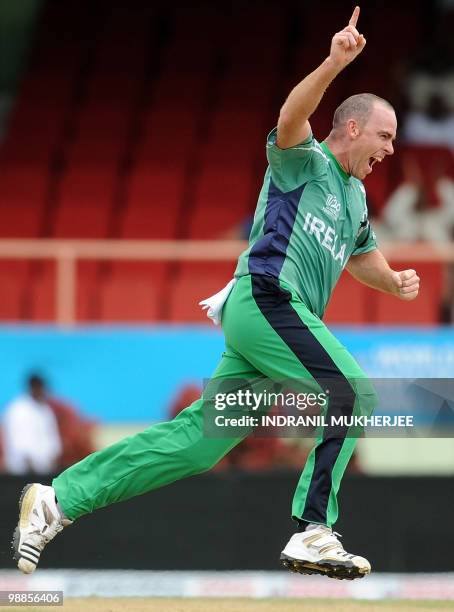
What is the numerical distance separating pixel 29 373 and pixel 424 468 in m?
3.34

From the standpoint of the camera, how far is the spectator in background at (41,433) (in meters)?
11.4

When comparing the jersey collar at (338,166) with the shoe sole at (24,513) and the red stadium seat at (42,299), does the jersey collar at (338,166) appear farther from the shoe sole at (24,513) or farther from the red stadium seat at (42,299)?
the red stadium seat at (42,299)

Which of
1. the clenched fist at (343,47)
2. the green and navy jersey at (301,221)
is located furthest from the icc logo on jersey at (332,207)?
the clenched fist at (343,47)

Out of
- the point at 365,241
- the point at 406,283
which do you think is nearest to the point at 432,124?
the point at 365,241

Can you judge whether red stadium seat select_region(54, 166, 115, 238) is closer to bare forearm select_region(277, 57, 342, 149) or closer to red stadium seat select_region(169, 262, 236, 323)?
red stadium seat select_region(169, 262, 236, 323)

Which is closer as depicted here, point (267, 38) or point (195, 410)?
point (195, 410)

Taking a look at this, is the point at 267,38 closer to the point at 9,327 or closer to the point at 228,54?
the point at 228,54

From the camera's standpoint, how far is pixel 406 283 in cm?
629

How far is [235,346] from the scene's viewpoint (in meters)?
Answer: 5.89

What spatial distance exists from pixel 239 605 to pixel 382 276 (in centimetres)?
167

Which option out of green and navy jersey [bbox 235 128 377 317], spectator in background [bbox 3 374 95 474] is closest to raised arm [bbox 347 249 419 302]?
green and navy jersey [bbox 235 128 377 317]

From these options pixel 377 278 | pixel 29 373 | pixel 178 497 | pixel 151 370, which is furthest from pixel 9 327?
pixel 377 278

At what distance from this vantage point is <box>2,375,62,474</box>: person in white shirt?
11.4 meters

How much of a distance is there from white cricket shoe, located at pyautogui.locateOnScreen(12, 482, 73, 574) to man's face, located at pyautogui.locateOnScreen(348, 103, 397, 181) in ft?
6.20
